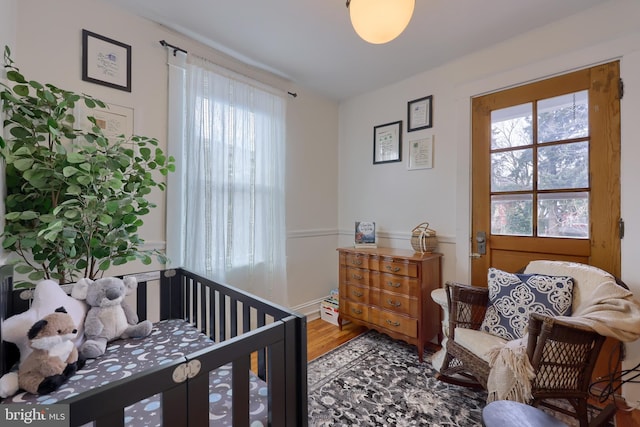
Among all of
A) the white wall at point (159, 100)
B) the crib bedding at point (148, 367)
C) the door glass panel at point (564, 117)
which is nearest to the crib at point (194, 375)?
the crib bedding at point (148, 367)

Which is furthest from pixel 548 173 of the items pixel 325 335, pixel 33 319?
pixel 33 319

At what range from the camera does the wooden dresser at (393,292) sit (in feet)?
7.36

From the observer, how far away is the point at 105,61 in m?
1.80

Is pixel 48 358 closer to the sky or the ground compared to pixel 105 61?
closer to the ground

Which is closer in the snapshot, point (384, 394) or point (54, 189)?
point (54, 189)

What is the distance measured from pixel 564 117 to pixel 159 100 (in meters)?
2.86

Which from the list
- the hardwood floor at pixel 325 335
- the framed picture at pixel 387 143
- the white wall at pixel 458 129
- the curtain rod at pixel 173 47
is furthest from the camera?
the framed picture at pixel 387 143

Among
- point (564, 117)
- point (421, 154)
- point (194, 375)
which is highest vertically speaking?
point (564, 117)

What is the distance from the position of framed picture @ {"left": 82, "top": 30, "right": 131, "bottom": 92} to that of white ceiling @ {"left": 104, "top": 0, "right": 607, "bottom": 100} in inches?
10.7

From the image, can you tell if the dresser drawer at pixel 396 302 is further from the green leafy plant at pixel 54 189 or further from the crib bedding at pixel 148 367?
the green leafy plant at pixel 54 189

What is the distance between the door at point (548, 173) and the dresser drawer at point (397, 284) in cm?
54

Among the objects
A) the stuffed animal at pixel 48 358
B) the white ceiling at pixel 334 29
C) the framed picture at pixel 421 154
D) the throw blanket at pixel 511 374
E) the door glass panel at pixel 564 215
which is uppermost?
the white ceiling at pixel 334 29
